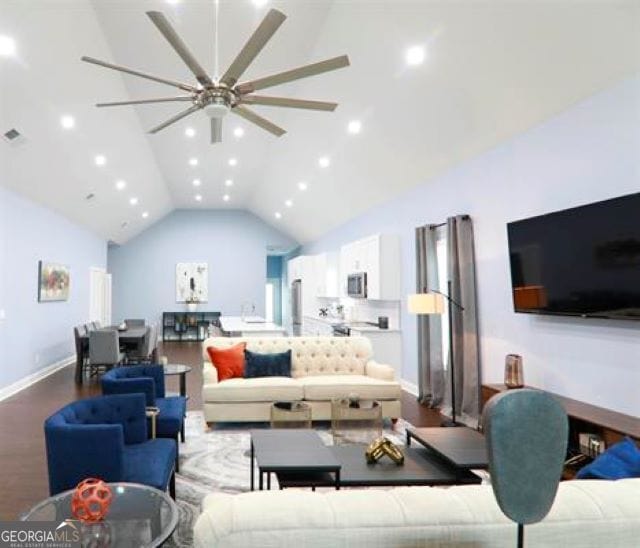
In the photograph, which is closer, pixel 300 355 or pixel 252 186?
pixel 300 355

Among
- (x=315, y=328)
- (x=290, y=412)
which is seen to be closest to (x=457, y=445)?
(x=290, y=412)

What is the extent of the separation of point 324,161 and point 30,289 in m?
5.12

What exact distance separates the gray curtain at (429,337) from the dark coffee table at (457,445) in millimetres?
2482

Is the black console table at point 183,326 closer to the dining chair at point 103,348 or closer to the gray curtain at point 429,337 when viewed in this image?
the dining chair at point 103,348

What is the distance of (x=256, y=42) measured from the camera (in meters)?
2.80

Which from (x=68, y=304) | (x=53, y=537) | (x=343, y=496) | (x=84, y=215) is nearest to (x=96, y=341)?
(x=68, y=304)

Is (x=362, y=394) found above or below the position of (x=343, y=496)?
below

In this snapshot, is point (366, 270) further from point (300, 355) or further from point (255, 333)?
point (300, 355)

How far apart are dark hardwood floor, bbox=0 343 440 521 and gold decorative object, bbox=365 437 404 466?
2304 mm

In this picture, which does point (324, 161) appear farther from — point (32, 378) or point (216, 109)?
point (32, 378)

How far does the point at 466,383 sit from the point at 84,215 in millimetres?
8334

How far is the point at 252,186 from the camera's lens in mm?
11969

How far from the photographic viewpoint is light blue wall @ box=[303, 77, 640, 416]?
3.44 metres

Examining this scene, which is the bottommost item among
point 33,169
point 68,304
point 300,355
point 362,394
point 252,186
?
point 362,394
